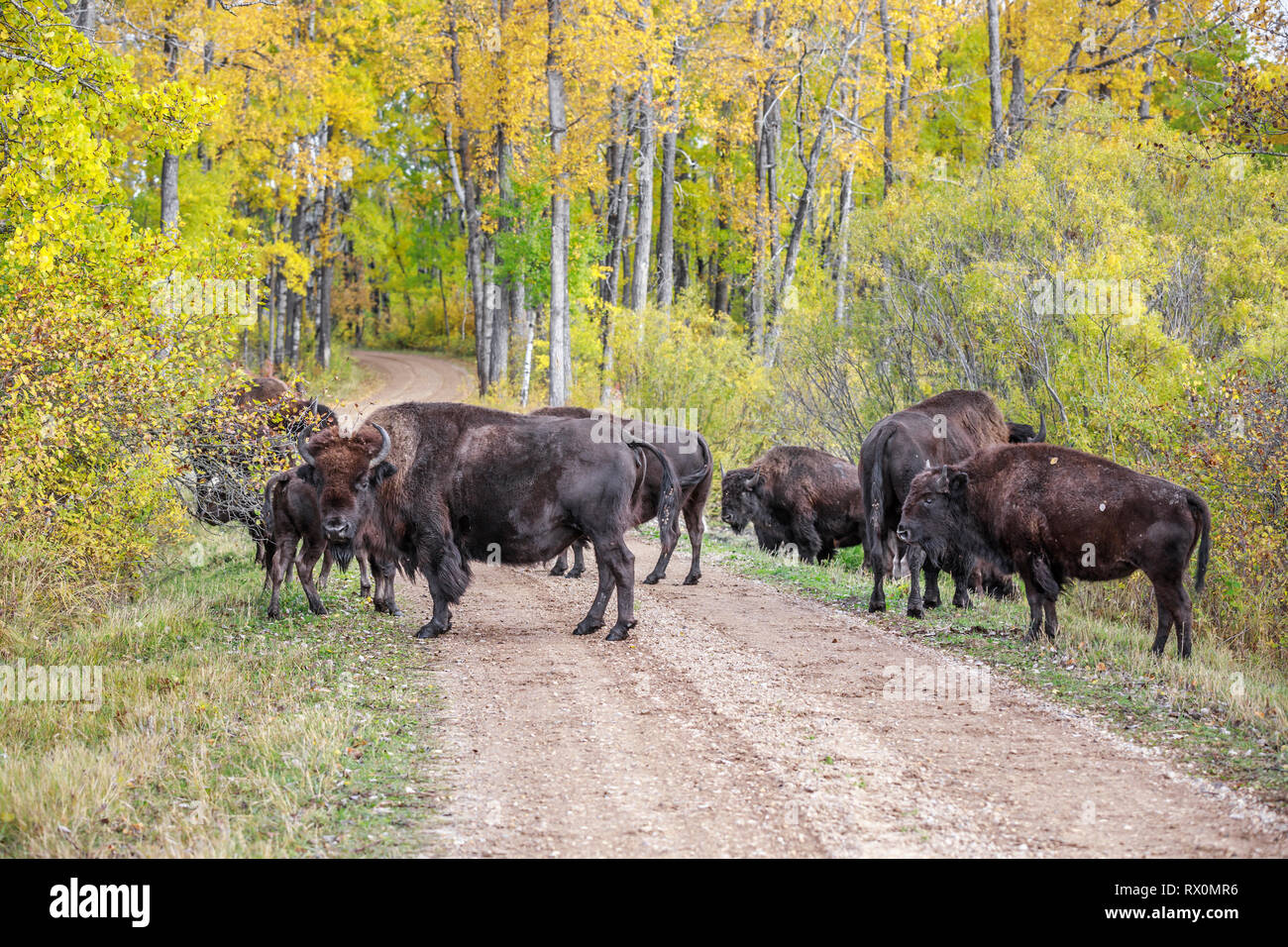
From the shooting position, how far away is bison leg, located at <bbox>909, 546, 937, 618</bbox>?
11.2 meters

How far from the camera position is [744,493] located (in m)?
17.4

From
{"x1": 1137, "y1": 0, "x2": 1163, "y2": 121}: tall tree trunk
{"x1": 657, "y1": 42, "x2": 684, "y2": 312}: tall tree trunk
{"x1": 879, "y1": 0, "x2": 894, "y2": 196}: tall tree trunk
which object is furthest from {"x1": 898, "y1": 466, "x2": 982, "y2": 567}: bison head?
{"x1": 1137, "y1": 0, "x2": 1163, "y2": 121}: tall tree trunk

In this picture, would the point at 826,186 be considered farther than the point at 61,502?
Yes

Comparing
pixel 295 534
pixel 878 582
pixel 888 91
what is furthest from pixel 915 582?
pixel 888 91

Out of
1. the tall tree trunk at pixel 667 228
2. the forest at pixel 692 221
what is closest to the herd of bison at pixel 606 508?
the forest at pixel 692 221

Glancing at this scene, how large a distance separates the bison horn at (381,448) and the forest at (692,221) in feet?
8.44

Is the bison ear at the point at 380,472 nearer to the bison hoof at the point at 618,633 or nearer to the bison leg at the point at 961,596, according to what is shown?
the bison hoof at the point at 618,633

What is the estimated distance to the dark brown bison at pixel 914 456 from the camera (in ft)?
38.4

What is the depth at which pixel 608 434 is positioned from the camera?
34.8 ft

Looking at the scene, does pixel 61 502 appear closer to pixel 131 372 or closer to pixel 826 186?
pixel 131 372

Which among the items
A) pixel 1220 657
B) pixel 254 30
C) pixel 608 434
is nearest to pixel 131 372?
pixel 608 434

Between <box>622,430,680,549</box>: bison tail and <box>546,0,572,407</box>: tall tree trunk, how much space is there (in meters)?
10.7

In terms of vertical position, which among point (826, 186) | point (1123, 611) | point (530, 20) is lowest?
point (1123, 611)

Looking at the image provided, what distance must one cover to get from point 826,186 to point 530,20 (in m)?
13.2
